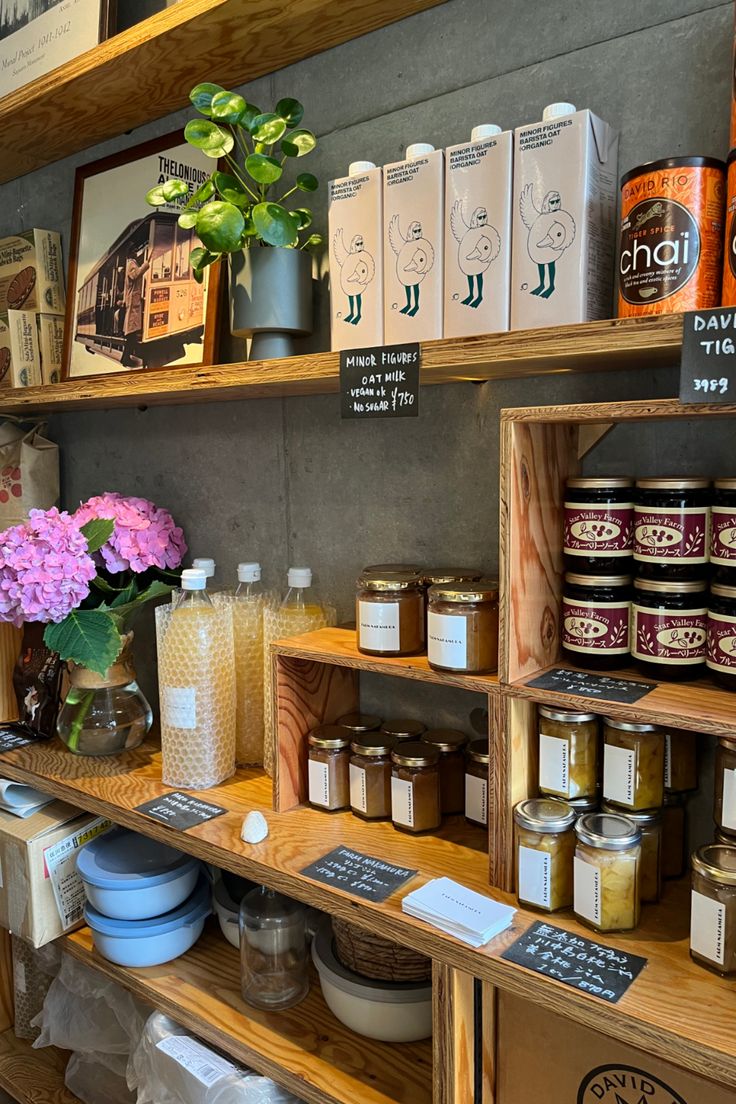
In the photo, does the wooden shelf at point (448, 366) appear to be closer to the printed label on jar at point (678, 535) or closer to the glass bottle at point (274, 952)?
the printed label on jar at point (678, 535)

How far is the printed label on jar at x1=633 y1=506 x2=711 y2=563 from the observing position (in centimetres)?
95

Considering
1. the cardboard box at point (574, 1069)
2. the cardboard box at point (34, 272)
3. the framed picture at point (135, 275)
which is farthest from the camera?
the cardboard box at point (34, 272)

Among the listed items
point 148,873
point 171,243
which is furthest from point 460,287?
point 148,873

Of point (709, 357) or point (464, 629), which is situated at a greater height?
point (709, 357)

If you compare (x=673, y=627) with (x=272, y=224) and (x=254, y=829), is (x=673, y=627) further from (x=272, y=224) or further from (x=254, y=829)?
(x=272, y=224)

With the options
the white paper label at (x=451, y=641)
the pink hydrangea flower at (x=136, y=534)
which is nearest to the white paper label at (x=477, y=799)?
the white paper label at (x=451, y=641)

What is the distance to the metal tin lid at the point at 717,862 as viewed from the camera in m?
0.85

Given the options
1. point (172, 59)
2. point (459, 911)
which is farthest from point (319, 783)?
point (172, 59)

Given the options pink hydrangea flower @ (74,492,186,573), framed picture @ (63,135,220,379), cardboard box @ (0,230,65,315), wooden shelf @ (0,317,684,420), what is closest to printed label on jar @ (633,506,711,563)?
wooden shelf @ (0,317,684,420)

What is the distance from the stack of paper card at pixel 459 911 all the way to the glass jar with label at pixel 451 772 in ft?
0.71

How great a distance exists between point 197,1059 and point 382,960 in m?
0.33

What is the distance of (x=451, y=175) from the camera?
1.09 meters

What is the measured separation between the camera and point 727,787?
916 millimetres

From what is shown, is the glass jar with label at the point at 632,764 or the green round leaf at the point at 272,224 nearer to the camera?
the glass jar with label at the point at 632,764
